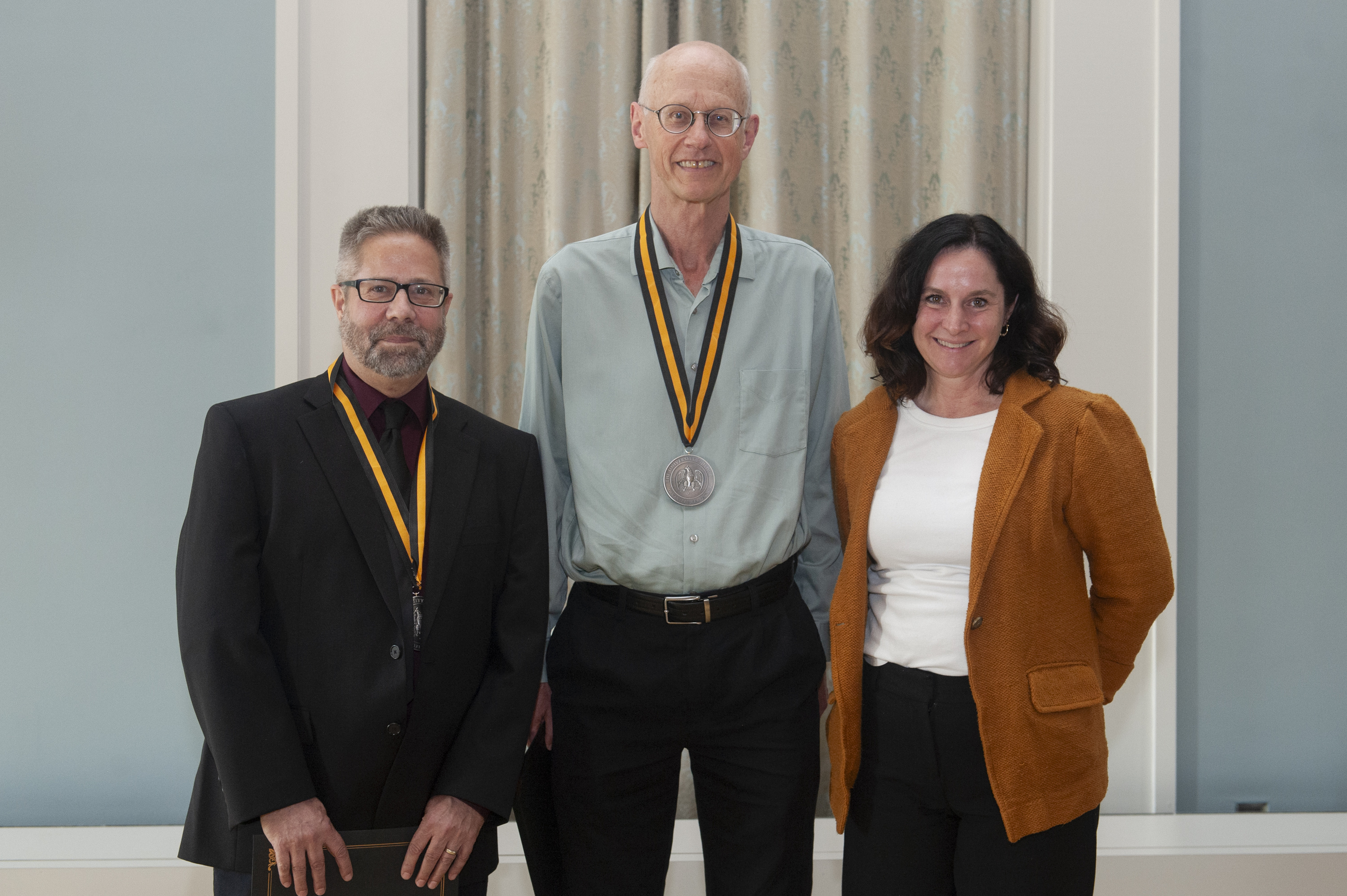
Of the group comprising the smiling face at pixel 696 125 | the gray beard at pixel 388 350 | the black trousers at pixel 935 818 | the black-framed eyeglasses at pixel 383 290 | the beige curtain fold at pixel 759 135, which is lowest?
the black trousers at pixel 935 818

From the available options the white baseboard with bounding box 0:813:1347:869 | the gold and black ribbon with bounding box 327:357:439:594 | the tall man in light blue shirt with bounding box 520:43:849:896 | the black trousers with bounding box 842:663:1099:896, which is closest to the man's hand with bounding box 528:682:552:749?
the tall man in light blue shirt with bounding box 520:43:849:896

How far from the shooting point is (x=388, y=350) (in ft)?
5.25

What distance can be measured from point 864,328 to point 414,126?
1.79m

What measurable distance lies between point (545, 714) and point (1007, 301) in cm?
135

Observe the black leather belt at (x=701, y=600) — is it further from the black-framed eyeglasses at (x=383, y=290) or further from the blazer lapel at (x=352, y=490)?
the black-framed eyeglasses at (x=383, y=290)

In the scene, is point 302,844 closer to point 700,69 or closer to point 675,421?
point 675,421

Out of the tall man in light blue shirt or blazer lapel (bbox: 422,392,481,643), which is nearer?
blazer lapel (bbox: 422,392,481,643)

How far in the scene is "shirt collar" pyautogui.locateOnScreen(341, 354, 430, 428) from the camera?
5.35ft

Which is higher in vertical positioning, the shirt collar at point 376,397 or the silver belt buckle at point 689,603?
the shirt collar at point 376,397

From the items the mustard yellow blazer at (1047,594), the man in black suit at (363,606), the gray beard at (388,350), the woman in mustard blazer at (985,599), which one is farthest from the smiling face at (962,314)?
the gray beard at (388,350)

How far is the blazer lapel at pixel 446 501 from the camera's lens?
5.12 ft

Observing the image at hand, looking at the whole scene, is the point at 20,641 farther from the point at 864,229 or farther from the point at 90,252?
the point at 864,229

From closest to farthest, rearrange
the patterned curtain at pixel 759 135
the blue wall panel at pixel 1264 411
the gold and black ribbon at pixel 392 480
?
the gold and black ribbon at pixel 392 480 → the patterned curtain at pixel 759 135 → the blue wall panel at pixel 1264 411

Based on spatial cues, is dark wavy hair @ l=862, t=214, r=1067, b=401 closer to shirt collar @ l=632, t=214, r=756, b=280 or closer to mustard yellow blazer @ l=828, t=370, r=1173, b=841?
mustard yellow blazer @ l=828, t=370, r=1173, b=841
